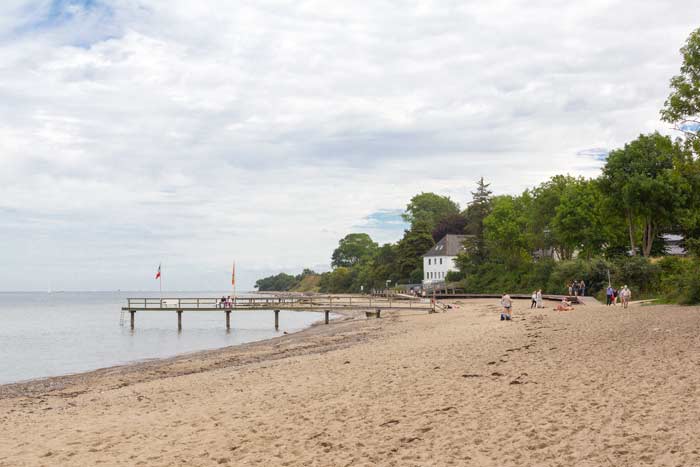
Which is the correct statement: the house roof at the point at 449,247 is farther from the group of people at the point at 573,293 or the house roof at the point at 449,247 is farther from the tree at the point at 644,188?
the group of people at the point at 573,293

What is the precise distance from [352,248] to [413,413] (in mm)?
162699

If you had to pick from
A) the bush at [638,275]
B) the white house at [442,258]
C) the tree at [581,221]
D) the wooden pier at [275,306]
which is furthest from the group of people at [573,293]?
the white house at [442,258]

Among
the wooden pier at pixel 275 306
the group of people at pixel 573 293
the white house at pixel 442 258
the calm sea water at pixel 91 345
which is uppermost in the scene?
the white house at pixel 442 258

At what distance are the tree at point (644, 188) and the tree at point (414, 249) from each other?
54670mm

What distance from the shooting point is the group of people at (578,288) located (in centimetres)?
4984

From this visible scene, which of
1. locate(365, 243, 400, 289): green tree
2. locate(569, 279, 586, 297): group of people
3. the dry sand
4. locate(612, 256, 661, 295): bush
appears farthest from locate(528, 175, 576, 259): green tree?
the dry sand

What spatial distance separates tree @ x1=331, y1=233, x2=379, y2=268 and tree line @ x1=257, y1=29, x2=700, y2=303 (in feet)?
257

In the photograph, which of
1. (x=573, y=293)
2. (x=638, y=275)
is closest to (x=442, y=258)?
(x=573, y=293)

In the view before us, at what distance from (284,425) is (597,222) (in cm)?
5757

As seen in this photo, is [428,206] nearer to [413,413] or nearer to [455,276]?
[455,276]

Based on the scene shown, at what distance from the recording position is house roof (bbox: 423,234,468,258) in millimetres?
99250

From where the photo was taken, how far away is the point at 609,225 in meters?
60.3

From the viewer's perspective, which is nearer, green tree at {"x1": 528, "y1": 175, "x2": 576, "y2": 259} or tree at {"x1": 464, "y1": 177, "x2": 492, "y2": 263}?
green tree at {"x1": 528, "y1": 175, "x2": 576, "y2": 259}

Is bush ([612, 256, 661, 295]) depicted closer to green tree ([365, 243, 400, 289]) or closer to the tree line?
the tree line
